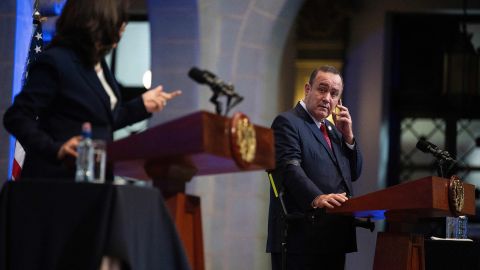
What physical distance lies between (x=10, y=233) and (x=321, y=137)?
72.0 inches

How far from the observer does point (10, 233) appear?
2.90 meters

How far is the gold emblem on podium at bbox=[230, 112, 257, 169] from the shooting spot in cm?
298

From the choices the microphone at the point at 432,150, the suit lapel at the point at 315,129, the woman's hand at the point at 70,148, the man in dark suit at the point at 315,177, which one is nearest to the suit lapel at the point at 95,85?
the woman's hand at the point at 70,148

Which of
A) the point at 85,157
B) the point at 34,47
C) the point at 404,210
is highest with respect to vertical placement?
the point at 34,47

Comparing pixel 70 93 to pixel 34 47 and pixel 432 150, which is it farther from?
pixel 34 47

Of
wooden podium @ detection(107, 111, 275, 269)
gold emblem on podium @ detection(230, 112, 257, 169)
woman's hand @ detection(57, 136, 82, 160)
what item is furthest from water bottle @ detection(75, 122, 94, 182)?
gold emblem on podium @ detection(230, 112, 257, 169)

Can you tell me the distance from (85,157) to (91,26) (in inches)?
18.3

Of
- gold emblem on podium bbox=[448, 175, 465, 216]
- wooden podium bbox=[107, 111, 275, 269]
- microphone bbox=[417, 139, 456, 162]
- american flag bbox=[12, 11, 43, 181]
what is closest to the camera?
wooden podium bbox=[107, 111, 275, 269]

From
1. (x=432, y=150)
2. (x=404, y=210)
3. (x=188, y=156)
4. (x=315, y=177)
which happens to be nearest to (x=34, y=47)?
(x=315, y=177)

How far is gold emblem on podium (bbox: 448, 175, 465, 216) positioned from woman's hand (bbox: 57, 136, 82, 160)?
173 centimetres

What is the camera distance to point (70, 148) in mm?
2949

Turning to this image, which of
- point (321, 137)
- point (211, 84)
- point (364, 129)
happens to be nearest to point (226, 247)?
point (321, 137)

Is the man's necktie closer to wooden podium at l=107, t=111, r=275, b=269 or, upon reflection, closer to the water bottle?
wooden podium at l=107, t=111, r=275, b=269

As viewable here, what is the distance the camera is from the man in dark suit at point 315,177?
4.11m
